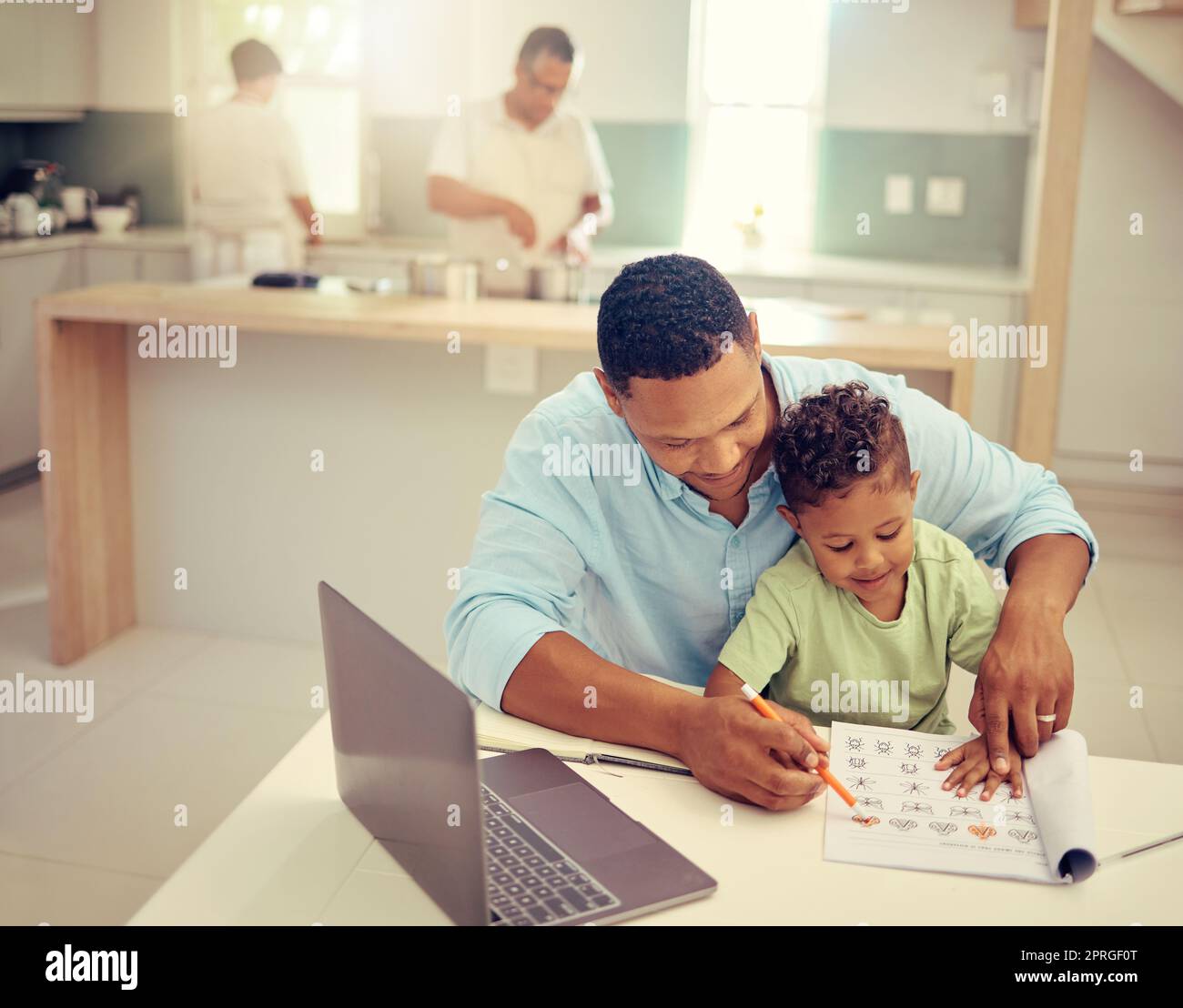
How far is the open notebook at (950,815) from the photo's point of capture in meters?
1.11

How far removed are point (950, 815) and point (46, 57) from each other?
5.18 meters

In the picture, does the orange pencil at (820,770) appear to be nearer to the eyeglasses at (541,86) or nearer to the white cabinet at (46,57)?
the eyeglasses at (541,86)

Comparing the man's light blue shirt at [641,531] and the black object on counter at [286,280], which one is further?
the black object on counter at [286,280]

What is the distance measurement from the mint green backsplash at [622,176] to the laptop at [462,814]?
4.50 m

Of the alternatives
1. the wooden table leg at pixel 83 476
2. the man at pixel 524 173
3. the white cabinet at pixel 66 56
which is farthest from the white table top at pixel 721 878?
the white cabinet at pixel 66 56

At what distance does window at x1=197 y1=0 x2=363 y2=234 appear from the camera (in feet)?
17.7

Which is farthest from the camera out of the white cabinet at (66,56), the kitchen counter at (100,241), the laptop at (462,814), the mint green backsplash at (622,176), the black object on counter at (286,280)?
the mint green backsplash at (622,176)

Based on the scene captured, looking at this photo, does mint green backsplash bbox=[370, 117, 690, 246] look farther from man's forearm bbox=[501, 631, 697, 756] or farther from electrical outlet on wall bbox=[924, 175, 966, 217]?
man's forearm bbox=[501, 631, 697, 756]

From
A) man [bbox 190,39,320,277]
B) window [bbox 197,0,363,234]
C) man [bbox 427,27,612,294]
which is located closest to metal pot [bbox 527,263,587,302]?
man [bbox 427,27,612,294]

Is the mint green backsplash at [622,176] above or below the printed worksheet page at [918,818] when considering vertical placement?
above

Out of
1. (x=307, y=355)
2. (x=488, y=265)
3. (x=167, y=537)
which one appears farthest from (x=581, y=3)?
(x=167, y=537)

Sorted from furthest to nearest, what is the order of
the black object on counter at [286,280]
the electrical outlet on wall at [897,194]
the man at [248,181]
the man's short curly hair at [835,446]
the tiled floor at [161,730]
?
1. the electrical outlet on wall at [897,194]
2. the man at [248,181]
3. the black object on counter at [286,280]
4. the tiled floor at [161,730]
5. the man's short curly hair at [835,446]

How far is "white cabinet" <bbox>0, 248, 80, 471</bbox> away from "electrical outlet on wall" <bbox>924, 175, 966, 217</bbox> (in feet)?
11.6
